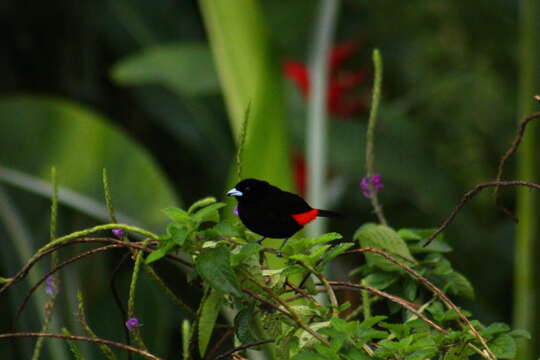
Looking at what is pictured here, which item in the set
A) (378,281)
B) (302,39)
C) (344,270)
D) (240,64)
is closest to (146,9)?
(302,39)

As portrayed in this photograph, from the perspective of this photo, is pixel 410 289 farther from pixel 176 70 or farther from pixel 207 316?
pixel 176 70

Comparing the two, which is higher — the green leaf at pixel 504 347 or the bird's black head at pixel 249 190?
the bird's black head at pixel 249 190

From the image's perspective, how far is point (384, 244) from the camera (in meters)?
0.38

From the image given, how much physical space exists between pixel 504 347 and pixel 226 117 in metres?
1.24

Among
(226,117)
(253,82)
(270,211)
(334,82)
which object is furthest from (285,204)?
(226,117)

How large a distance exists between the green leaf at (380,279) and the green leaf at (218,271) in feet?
0.32

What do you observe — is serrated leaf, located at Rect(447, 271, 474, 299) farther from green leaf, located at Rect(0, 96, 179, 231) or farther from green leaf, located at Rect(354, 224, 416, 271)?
green leaf, located at Rect(0, 96, 179, 231)

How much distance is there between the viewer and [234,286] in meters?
0.29

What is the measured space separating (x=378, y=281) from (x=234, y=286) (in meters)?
0.11

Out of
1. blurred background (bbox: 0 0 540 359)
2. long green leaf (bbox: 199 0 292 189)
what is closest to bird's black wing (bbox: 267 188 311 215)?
blurred background (bbox: 0 0 540 359)

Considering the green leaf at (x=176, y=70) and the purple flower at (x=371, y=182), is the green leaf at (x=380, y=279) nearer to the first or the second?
the purple flower at (x=371, y=182)

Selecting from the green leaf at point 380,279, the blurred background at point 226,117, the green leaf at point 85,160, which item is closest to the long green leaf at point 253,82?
the blurred background at point 226,117

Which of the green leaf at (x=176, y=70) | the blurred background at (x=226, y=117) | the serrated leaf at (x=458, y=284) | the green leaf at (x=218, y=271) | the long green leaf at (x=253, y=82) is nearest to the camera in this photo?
the green leaf at (x=218, y=271)

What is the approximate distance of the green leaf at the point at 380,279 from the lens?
1.23 feet
